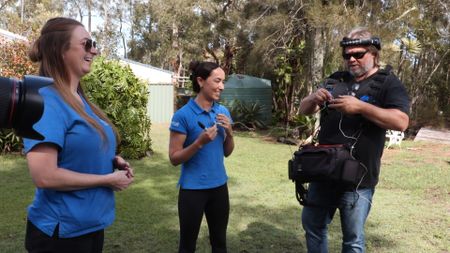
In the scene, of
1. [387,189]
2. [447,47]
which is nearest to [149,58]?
[447,47]

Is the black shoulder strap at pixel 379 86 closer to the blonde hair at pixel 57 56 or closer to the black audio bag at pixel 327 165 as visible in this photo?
the black audio bag at pixel 327 165

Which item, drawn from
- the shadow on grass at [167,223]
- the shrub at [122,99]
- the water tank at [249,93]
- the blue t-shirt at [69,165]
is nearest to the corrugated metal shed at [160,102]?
the water tank at [249,93]

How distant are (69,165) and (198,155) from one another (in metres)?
1.29

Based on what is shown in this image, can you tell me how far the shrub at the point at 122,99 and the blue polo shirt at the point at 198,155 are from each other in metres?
5.85

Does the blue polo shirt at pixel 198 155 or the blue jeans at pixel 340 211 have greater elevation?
the blue polo shirt at pixel 198 155

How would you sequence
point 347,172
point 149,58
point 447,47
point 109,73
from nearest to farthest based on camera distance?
point 347,172, point 109,73, point 447,47, point 149,58

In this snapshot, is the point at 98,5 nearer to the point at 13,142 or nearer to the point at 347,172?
the point at 13,142

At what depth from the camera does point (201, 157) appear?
312 centimetres

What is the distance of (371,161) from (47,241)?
2.04 m

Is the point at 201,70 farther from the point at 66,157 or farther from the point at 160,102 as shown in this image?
the point at 160,102

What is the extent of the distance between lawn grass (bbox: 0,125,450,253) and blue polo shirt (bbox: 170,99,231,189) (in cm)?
153

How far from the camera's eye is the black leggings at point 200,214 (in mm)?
3053

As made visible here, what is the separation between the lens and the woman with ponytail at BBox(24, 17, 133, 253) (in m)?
1.84

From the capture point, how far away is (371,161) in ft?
9.56
